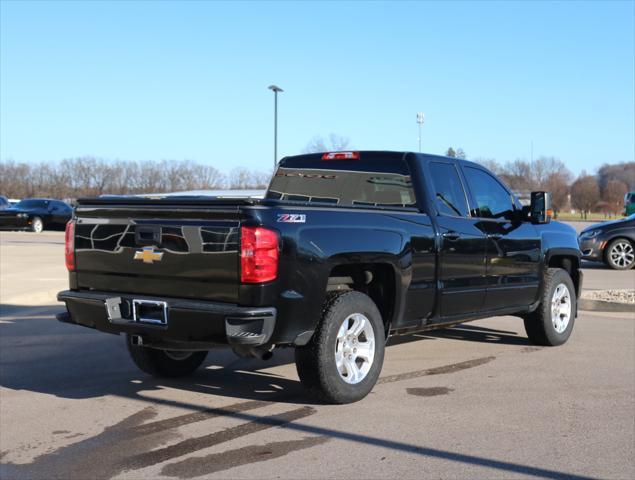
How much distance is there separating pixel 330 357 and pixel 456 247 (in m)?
1.85

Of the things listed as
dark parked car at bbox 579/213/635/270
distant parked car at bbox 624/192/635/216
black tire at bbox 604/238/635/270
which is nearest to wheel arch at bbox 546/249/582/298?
dark parked car at bbox 579/213/635/270

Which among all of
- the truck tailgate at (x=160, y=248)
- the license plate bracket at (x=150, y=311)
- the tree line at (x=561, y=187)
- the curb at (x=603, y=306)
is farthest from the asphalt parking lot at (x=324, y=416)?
the tree line at (x=561, y=187)

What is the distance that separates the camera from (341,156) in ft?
23.6

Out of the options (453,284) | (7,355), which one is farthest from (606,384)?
(7,355)

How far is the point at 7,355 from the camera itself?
7570 mm

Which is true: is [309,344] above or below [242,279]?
below

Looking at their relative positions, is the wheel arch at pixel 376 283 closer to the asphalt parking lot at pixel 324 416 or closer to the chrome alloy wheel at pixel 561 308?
the asphalt parking lot at pixel 324 416

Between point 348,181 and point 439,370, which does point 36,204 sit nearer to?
point 348,181

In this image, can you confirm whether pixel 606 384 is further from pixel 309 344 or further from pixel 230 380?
pixel 230 380

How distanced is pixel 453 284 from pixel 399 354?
4.40ft

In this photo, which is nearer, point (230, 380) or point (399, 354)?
point (230, 380)

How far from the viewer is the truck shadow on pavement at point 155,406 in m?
4.37

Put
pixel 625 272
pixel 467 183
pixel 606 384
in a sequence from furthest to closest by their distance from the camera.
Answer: pixel 625 272
pixel 467 183
pixel 606 384

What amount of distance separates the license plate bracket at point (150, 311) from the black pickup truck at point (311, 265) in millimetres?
12
